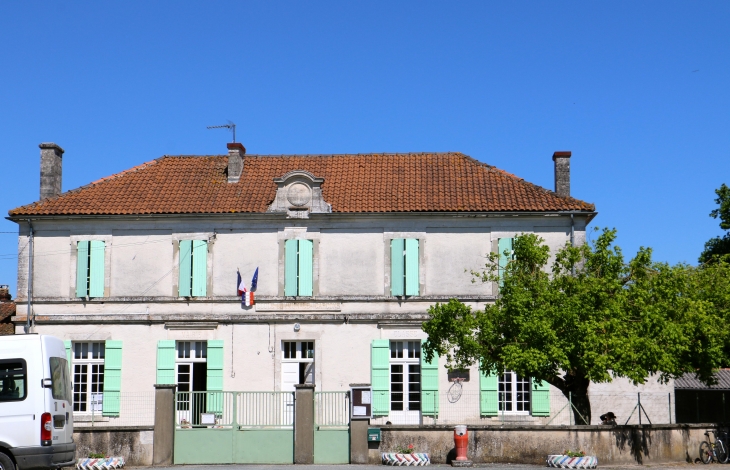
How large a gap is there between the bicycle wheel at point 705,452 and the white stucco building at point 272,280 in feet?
18.2

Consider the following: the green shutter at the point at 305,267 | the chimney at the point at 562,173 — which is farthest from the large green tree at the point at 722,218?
the green shutter at the point at 305,267

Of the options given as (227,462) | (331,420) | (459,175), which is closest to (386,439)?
(331,420)

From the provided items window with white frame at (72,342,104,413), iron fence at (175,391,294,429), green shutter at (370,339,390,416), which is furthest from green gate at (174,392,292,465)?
window with white frame at (72,342,104,413)

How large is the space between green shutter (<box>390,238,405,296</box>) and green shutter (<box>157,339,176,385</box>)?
6.23 m

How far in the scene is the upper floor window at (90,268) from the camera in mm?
26672

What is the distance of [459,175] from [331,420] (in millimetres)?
9915

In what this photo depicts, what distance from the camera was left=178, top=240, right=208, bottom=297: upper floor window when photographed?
26.6 meters

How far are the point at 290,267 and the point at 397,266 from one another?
296 centimetres

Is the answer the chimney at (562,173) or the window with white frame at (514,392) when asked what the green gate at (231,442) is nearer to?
the window with white frame at (514,392)

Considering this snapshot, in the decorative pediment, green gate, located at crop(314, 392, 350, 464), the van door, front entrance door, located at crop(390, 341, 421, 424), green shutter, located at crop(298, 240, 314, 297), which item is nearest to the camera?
the van door

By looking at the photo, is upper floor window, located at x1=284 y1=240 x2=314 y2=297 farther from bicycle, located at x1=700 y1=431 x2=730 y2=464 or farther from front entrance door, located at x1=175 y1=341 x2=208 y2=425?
bicycle, located at x1=700 y1=431 x2=730 y2=464

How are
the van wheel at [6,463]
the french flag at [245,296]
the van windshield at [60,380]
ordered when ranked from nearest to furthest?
the van wheel at [6,463] → the van windshield at [60,380] → the french flag at [245,296]

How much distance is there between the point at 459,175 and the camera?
93.3 ft

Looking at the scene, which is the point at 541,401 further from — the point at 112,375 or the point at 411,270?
the point at 112,375
